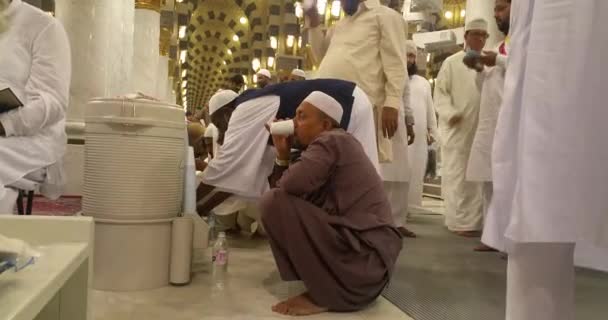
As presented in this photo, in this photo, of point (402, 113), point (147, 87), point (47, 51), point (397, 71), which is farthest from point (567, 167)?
point (147, 87)

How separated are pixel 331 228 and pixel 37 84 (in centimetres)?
126

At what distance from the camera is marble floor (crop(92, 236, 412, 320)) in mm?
1998

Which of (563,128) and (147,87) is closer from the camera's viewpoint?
(563,128)

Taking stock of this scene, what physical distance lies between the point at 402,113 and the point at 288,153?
149cm

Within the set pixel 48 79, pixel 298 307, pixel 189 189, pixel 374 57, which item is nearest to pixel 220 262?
pixel 189 189

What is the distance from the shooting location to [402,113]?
12.1 ft

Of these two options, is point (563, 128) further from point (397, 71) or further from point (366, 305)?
point (397, 71)

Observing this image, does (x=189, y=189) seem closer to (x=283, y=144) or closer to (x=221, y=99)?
(x=283, y=144)

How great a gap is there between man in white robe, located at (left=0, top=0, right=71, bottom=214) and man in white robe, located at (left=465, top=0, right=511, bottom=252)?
2348mm

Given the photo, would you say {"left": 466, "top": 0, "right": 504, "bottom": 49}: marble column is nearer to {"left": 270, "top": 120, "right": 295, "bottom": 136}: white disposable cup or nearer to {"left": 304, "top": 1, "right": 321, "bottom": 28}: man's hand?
{"left": 304, "top": 1, "right": 321, "bottom": 28}: man's hand

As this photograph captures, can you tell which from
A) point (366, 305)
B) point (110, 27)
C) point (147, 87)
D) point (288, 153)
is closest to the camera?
point (366, 305)

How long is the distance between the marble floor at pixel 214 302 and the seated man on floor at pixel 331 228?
0.09m

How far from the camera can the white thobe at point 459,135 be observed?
4.32m

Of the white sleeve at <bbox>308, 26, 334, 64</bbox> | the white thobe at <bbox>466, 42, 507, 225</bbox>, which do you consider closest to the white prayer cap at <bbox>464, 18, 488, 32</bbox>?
the white thobe at <bbox>466, 42, 507, 225</bbox>
